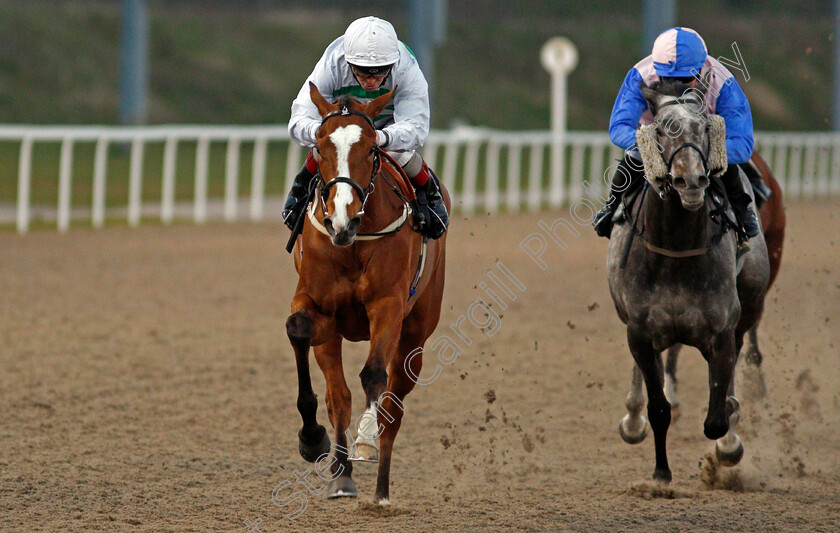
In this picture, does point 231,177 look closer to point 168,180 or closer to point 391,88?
point 168,180

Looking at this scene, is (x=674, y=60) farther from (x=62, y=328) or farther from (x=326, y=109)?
(x=62, y=328)

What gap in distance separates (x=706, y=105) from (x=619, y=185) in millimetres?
607

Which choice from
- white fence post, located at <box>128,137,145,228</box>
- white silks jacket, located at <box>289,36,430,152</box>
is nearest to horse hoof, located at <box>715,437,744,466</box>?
white silks jacket, located at <box>289,36,430,152</box>

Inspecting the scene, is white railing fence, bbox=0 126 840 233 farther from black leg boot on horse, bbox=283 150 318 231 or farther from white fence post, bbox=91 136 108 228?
black leg boot on horse, bbox=283 150 318 231

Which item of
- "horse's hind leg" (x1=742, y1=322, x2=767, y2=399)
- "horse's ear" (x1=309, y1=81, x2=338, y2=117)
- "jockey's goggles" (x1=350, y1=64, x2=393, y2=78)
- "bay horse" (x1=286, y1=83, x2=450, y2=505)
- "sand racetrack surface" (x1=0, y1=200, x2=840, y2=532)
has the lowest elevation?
"sand racetrack surface" (x1=0, y1=200, x2=840, y2=532)

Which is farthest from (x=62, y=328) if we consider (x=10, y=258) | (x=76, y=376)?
(x=10, y=258)

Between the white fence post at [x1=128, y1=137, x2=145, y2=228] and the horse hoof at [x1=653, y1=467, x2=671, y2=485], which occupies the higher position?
the white fence post at [x1=128, y1=137, x2=145, y2=228]

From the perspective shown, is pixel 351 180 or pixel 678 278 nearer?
pixel 351 180

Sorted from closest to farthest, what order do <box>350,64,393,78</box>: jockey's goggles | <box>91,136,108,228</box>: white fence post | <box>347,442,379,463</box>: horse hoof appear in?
<box>347,442,379,463</box>: horse hoof < <box>350,64,393,78</box>: jockey's goggles < <box>91,136,108,228</box>: white fence post

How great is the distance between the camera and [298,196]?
16.9 ft

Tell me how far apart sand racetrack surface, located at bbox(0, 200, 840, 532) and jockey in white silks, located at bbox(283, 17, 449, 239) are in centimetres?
119

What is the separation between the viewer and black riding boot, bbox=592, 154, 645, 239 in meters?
5.36

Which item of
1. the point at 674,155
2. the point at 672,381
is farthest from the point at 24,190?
the point at 674,155

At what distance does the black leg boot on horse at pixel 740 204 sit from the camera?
17.5 ft
